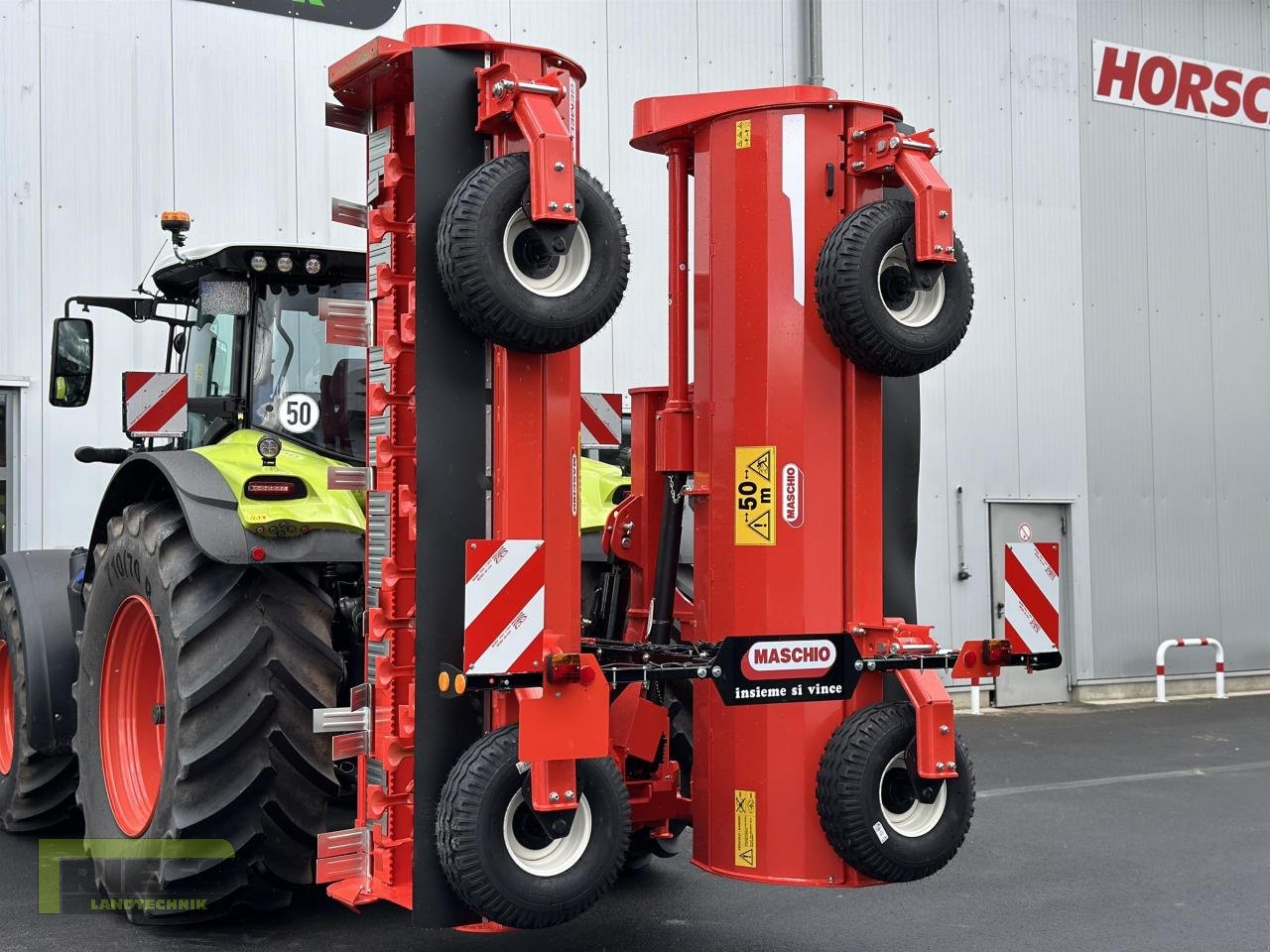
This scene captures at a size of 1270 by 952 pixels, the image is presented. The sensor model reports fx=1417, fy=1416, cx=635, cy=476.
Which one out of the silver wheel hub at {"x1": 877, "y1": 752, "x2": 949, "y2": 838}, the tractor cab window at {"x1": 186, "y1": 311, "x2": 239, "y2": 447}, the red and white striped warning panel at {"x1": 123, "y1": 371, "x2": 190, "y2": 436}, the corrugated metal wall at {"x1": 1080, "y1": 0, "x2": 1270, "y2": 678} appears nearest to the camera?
the silver wheel hub at {"x1": 877, "y1": 752, "x2": 949, "y2": 838}

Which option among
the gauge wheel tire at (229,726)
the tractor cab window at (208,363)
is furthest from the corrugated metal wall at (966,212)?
the gauge wheel tire at (229,726)

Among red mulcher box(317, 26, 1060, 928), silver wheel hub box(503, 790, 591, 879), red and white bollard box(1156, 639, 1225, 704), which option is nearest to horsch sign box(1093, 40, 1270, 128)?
red and white bollard box(1156, 639, 1225, 704)

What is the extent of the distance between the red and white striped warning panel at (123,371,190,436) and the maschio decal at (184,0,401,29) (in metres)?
4.94

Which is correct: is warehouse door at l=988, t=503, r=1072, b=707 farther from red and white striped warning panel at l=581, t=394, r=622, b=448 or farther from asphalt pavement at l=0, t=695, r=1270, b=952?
red and white striped warning panel at l=581, t=394, r=622, b=448

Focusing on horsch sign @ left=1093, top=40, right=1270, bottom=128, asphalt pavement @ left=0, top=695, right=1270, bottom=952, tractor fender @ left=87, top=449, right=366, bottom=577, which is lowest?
asphalt pavement @ left=0, top=695, right=1270, bottom=952

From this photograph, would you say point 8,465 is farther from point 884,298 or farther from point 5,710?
point 884,298

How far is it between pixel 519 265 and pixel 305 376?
218 cm

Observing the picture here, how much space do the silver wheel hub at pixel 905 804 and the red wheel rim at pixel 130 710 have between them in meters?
2.75

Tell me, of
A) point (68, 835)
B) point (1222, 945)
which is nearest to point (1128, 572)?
point (1222, 945)

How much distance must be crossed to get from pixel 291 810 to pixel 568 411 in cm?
170

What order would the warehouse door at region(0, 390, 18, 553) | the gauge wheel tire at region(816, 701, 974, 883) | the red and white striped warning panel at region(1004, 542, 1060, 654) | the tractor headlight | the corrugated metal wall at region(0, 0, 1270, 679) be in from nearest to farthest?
the gauge wheel tire at region(816, 701, 974, 883)
the red and white striped warning panel at region(1004, 542, 1060, 654)
the tractor headlight
the warehouse door at region(0, 390, 18, 553)
the corrugated metal wall at region(0, 0, 1270, 679)

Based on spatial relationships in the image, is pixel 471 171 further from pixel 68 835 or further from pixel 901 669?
pixel 68 835

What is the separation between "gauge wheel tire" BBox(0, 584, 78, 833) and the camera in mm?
6480

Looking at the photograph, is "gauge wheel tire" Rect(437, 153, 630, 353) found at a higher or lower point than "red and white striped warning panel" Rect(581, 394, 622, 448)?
higher
